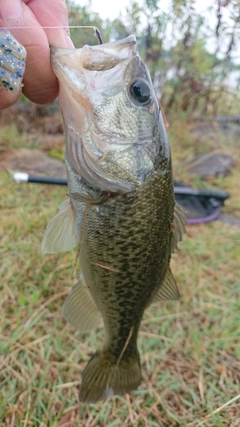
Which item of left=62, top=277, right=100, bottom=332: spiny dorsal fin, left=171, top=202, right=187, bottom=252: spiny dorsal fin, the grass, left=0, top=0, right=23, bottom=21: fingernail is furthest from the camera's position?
the grass

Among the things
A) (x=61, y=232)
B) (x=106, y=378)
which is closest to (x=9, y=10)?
(x=61, y=232)

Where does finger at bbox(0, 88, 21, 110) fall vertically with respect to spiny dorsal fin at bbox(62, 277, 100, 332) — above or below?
above

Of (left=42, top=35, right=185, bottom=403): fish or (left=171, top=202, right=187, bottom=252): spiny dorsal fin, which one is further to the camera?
(left=171, top=202, right=187, bottom=252): spiny dorsal fin


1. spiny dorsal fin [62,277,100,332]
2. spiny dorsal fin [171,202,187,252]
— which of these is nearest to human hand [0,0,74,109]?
spiny dorsal fin [171,202,187,252]

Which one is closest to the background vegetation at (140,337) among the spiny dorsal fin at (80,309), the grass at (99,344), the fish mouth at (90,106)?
the grass at (99,344)

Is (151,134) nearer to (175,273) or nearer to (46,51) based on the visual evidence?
(46,51)

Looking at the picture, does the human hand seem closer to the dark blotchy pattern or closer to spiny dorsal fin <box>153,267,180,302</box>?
the dark blotchy pattern
